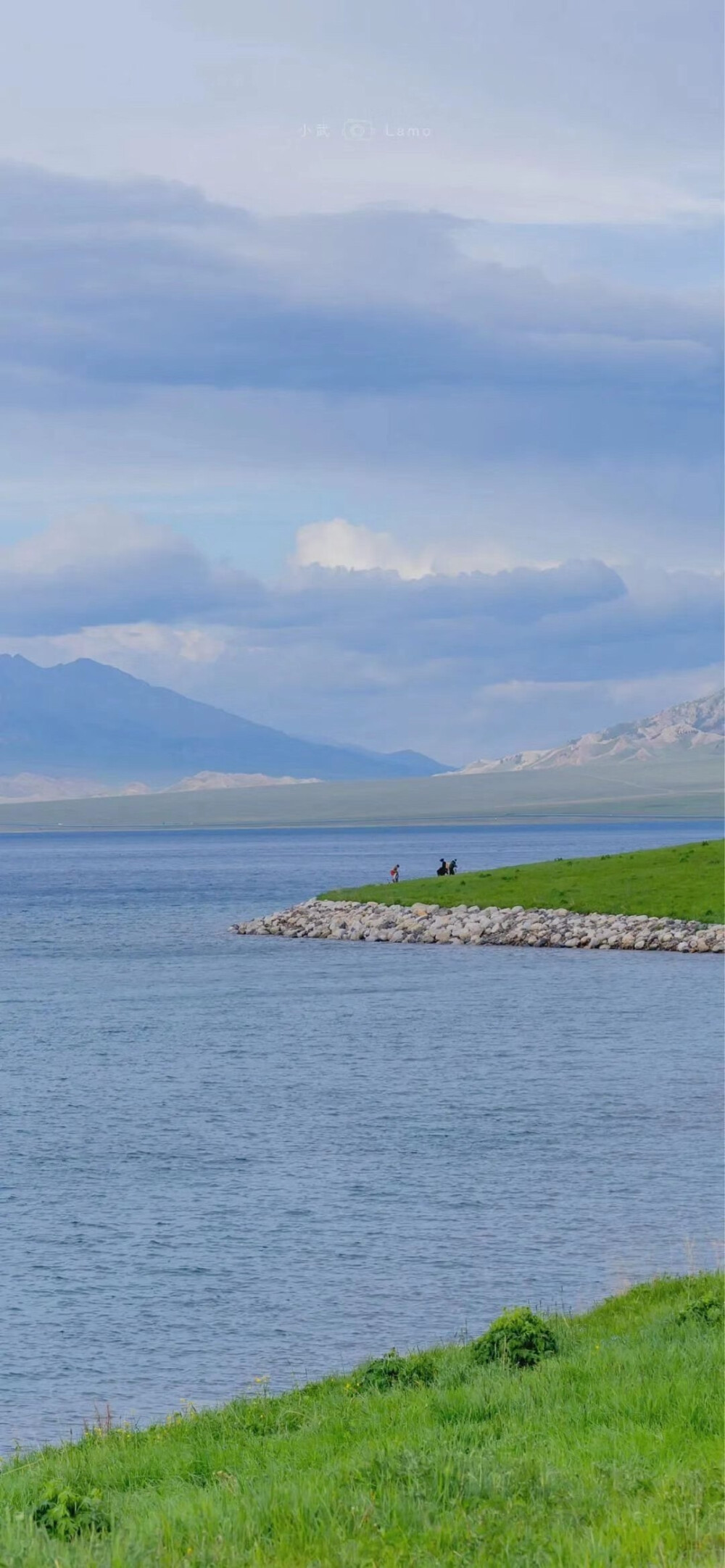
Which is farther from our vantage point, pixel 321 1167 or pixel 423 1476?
pixel 321 1167

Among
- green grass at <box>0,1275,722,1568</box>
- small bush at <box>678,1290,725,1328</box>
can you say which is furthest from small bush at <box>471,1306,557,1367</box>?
small bush at <box>678,1290,725,1328</box>

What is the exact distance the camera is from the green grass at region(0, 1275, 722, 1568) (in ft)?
29.7

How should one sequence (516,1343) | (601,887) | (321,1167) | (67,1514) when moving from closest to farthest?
(67,1514) < (516,1343) < (321,1167) < (601,887)

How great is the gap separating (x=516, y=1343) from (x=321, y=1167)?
13893 millimetres

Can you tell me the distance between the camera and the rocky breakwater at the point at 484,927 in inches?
2896

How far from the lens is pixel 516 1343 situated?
1598 cm

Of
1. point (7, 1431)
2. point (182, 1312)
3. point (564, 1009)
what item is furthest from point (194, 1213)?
point (564, 1009)

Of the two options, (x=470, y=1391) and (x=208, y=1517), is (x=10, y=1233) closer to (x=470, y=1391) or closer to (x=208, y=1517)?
(x=470, y=1391)

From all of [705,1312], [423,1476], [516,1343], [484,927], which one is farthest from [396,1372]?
[484,927]

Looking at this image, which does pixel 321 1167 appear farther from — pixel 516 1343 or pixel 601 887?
pixel 601 887

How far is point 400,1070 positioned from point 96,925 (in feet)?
202

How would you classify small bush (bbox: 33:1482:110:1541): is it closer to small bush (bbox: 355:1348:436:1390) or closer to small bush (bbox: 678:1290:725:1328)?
small bush (bbox: 355:1348:436:1390)

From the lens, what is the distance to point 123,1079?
136 ft

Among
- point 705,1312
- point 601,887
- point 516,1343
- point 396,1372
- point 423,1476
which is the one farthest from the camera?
point 601,887
